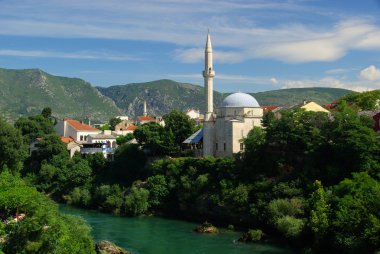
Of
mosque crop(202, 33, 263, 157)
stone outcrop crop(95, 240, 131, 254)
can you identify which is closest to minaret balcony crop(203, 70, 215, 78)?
mosque crop(202, 33, 263, 157)

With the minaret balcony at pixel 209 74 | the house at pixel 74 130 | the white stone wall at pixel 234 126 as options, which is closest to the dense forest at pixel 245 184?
the white stone wall at pixel 234 126

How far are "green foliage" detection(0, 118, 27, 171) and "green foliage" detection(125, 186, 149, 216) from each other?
12.5 meters

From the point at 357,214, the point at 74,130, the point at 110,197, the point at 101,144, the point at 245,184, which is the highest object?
the point at 74,130

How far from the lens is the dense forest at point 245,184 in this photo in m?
30.2

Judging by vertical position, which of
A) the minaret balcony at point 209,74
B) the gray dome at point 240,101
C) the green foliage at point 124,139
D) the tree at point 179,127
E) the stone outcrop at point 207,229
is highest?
the minaret balcony at point 209,74

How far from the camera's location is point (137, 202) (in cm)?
4656

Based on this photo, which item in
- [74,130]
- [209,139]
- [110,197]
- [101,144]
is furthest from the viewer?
[74,130]

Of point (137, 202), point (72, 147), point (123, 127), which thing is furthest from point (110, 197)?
point (123, 127)

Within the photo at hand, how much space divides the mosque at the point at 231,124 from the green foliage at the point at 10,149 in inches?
678

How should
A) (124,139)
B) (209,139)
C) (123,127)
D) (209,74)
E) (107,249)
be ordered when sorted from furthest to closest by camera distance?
(123,127) < (124,139) < (209,74) < (209,139) < (107,249)

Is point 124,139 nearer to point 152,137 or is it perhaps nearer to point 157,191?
point 152,137

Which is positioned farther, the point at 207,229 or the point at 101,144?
the point at 101,144

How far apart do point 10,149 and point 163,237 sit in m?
21.4

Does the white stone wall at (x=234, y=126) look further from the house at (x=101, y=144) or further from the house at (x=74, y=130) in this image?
the house at (x=74, y=130)
